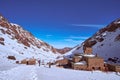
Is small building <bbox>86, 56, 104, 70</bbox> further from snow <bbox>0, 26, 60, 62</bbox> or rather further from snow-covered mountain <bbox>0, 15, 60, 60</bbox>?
snow-covered mountain <bbox>0, 15, 60, 60</bbox>

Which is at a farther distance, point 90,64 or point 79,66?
point 90,64

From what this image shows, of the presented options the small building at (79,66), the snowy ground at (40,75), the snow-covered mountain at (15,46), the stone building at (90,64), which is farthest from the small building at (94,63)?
the snow-covered mountain at (15,46)

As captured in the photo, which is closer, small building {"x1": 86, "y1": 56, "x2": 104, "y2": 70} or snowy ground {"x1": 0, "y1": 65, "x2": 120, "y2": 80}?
snowy ground {"x1": 0, "y1": 65, "x2": 120, "y2": 80}

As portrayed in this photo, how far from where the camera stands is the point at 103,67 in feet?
203

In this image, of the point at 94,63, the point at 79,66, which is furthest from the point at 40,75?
the point at 94,63

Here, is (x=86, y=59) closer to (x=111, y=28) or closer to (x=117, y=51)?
(x=117, y=51)

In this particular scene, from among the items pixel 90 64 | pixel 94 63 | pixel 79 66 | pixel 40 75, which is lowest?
pixel 40 75

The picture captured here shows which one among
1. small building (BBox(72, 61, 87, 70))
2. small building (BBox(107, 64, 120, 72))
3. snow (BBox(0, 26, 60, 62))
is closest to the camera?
small building (BBox(107, 64, 120, 72))

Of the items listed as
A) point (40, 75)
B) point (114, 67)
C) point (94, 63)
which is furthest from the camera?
point (94, 63)

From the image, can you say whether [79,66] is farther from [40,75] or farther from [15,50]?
[15,50]

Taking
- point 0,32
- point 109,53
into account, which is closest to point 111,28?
point 109,53

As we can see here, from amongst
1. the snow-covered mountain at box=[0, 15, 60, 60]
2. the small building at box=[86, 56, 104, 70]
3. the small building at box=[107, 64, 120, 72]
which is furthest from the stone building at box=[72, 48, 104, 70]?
the snow-covered mountain at box=[0, 15, 60, 60]

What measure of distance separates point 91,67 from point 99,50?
53.9m

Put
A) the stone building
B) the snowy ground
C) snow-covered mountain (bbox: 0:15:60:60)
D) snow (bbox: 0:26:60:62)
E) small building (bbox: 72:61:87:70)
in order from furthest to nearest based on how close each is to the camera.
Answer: snow-covered mountain (bbox: 0:15:60:60)
snow (bbox: 0:26:60:62)
the stone building
small building (bbox: 72:61:87:70)
the snowy ground
